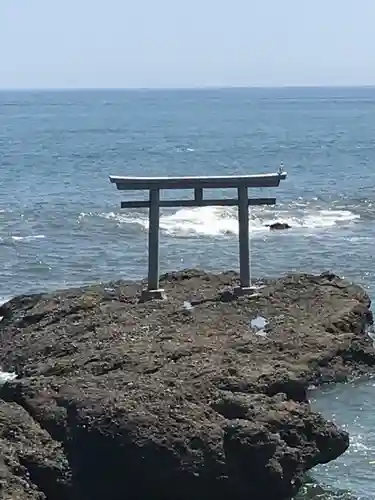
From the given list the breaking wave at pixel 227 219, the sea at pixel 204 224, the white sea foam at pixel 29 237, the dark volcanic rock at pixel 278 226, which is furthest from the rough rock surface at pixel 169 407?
the dark volcanic rock at pixel 278 226

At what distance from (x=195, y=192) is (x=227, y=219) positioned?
2047cm

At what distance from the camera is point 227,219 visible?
41094 mm

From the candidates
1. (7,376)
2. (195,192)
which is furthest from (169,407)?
(195,192)

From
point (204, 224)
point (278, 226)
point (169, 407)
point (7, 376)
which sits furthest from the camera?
point (204, 224)

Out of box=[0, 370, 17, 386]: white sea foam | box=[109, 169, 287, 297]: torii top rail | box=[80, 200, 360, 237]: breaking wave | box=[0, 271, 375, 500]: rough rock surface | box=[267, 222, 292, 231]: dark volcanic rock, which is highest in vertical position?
box=[109, 169, 287, 297]: torii top rail

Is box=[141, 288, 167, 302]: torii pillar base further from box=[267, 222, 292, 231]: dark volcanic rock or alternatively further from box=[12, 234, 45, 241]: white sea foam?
box=[267, 222, 292, 231]: dark volcanic rock

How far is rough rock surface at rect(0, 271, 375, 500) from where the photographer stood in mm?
13391

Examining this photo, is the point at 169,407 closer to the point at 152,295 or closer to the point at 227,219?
the point at 152,295

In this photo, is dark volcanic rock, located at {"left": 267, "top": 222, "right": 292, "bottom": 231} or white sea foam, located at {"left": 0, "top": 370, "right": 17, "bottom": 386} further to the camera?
dark volcanic rock, located at {"left": 267, "top": 222, "right": 292, "bottom": 231}

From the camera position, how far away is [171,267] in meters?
31.2

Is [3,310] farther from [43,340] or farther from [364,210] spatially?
[364,210]

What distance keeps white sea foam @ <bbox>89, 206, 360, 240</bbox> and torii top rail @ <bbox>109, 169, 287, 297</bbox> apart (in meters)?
16.4

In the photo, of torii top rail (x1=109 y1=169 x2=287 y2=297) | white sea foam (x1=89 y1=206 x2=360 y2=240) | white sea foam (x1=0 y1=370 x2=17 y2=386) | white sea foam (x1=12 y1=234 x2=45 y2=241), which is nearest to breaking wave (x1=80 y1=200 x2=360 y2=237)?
white sea foam (x1=89 y1=206 x2=360 y2=240)

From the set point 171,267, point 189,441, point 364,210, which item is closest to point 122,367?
point 189,441
